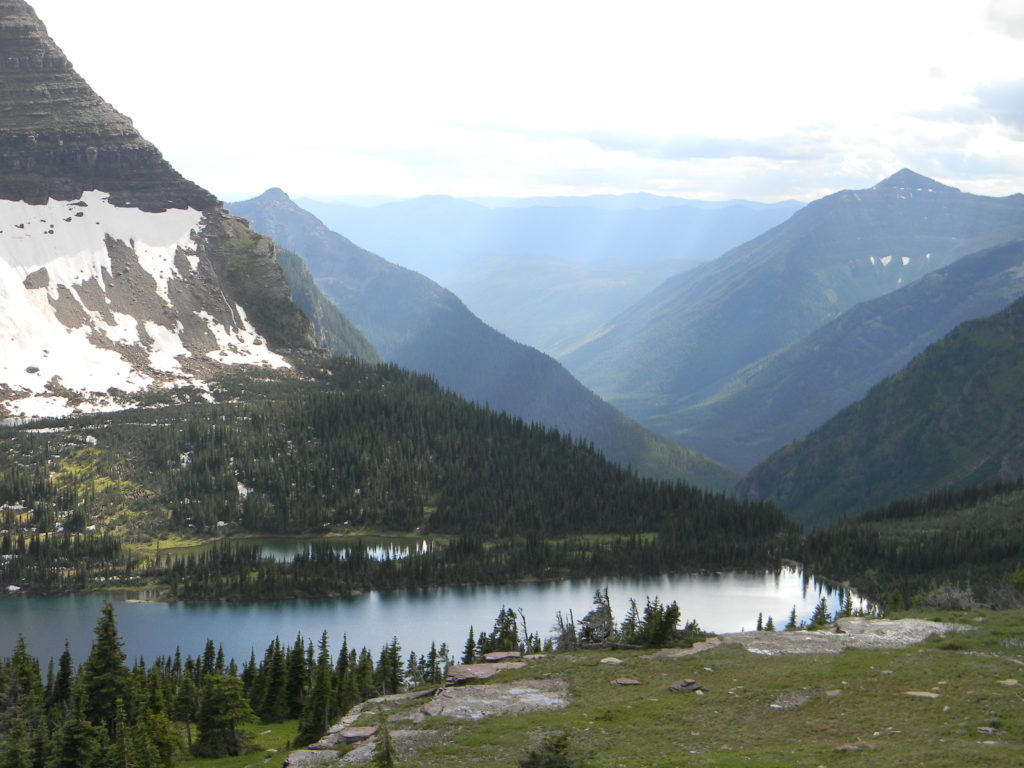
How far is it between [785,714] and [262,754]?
45383 mm

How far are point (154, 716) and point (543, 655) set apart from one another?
31.1m

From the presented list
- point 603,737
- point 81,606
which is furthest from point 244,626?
point 603,737

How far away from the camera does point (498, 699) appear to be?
76.8 m

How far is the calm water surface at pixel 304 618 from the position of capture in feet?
526

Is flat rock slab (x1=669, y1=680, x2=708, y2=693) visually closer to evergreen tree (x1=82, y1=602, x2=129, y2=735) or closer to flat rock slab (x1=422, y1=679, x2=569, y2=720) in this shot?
flat rock slab (x1=422, y1=679, x2=569, y2=720)

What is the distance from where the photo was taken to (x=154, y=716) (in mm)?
93688

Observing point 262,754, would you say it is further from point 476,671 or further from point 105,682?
point 476,671

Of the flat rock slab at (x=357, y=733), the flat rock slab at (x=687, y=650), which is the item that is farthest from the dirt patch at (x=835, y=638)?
the flat rock slab at (x=357, y=733)

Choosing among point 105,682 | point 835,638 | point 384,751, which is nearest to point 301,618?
point 105,682

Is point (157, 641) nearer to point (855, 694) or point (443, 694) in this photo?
point (443, 694)

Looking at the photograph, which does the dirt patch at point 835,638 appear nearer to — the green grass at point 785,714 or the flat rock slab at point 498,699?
the green grass at point 785,714

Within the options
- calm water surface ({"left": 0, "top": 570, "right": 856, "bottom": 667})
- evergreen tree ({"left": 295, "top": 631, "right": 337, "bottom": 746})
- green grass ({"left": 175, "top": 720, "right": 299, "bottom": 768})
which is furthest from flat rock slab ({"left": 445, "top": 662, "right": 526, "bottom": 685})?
calm water surface ({"left": 0, "top": 570, "right": 856, "bottom": 667})

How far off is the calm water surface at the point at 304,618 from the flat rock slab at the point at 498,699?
239ft

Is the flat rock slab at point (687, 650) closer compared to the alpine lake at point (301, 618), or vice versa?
the flat rock slab at point (687, 650)
